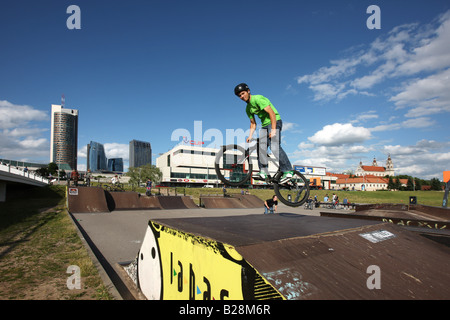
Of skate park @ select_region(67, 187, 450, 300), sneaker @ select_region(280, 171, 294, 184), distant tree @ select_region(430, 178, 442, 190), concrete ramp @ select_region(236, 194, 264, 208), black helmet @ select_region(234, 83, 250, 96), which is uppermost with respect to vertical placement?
black helmet @ select_region(234, 83, 250, 96)

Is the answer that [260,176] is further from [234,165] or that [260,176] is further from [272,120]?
[272,120]

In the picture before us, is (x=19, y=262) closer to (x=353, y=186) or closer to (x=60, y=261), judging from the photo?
(x=60, y=261)

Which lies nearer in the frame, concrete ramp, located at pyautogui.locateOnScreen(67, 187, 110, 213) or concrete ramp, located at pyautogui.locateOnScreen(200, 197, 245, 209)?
concrete ramp, located at pyautogui.locateOnScreen(67, 187, 110, 213)

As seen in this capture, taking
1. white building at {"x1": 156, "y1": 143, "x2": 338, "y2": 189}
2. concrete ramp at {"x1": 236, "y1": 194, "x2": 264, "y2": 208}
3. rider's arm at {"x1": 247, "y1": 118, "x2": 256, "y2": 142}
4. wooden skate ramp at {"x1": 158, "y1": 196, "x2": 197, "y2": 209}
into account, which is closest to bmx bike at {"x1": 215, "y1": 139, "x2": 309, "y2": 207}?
rider's arm at {"x1": 247, "y1": 118, "x2": 256, "y2": 142}

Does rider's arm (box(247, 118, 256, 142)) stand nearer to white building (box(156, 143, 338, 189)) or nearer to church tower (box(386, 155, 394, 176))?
white building (box(156, 143, 338, 189))

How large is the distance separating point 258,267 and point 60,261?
5374 millimetres

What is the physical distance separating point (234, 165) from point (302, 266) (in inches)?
133

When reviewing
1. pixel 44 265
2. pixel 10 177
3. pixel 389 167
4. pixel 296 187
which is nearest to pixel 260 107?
pixel 296 187

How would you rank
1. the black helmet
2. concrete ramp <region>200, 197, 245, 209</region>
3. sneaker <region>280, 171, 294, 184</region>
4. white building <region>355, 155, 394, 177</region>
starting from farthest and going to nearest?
white building <region>355, 155, 394, 177</region> → concrete ramp <region>200, 197, 245, 209</region> → sneaker <region>280, 171, 294, 184</region> → the black helmet

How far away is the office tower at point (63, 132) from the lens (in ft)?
457

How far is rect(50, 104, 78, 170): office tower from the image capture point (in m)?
139

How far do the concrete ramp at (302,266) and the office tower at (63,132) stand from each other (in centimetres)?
15545

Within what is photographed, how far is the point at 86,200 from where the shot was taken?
15859 mm
